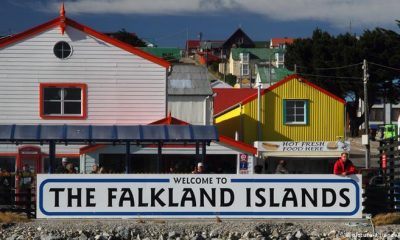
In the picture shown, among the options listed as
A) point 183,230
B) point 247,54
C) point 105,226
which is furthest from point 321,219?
point 247,54

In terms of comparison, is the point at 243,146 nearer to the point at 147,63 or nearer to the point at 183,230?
the point at 147,63

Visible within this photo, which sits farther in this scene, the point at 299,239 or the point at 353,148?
the point at 353,148

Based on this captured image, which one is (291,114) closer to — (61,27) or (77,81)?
(77,81)

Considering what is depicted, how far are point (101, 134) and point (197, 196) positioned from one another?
22.6ft

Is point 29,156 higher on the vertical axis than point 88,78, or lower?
lower

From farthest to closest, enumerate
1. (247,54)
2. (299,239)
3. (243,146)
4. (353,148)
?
(247,54)
(353,148)
(243,146)
(299,239)

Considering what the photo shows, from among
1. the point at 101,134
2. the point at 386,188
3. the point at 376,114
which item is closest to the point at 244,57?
the point at 376,114

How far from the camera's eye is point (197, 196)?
21562mm

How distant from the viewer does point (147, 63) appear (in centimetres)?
3641

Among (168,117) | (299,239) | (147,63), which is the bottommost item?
(299,239)

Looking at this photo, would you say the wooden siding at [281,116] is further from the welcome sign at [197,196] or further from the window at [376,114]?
the window at [376,114]

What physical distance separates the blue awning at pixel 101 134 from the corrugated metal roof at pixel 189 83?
1960 cm

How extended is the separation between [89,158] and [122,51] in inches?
183

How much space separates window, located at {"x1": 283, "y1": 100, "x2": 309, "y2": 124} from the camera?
46875mm
